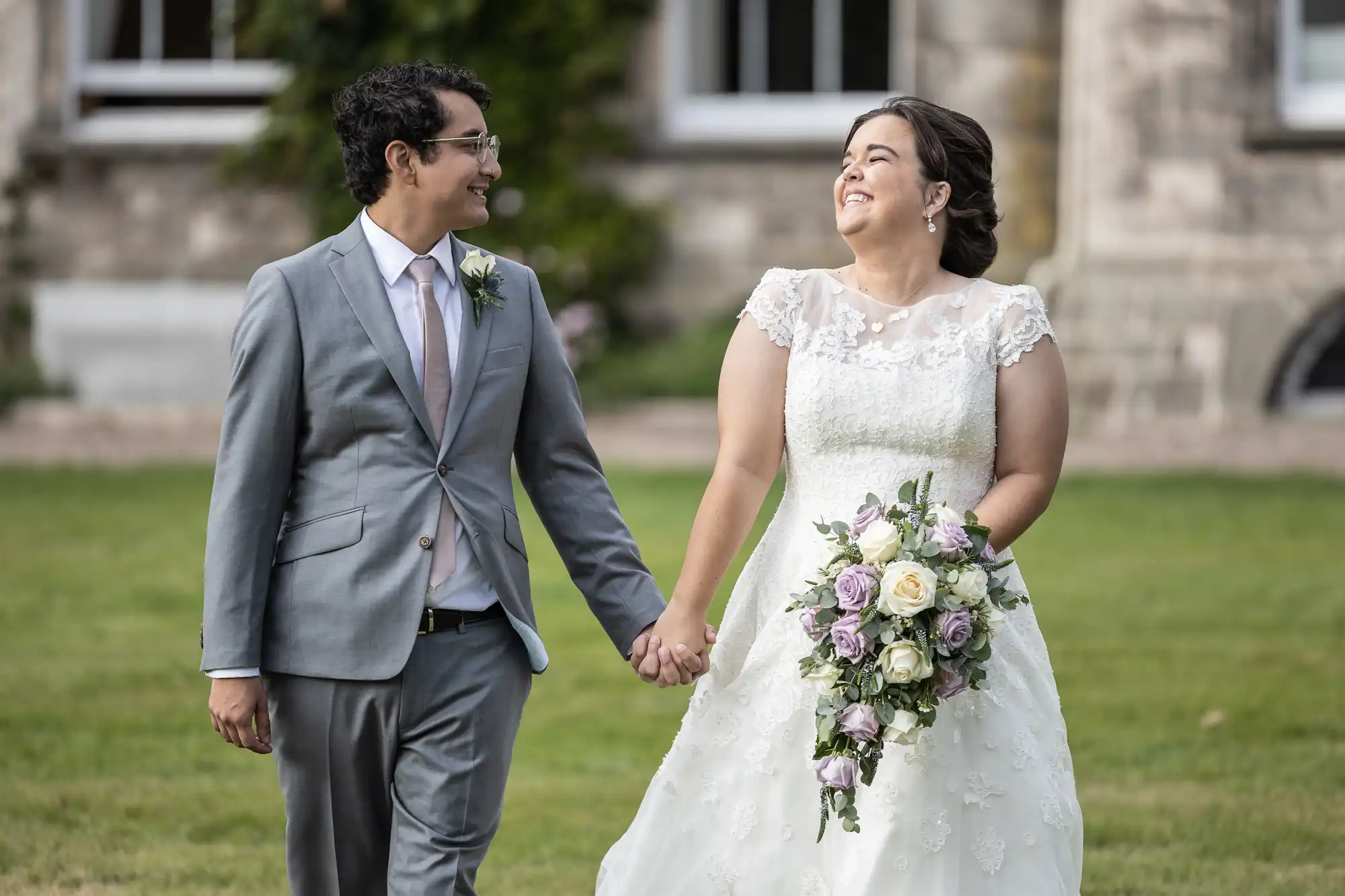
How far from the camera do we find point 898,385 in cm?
395

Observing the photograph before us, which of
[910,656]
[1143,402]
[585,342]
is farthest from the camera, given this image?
[585,342]

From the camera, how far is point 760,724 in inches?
160

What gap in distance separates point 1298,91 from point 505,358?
11712 millimetres

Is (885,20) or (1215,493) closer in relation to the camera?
(1215,493)

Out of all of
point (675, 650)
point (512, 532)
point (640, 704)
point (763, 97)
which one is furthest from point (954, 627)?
point (763, 97)

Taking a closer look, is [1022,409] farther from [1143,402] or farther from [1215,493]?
[1143,402]

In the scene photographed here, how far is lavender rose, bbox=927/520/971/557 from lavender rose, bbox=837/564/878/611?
14 cm

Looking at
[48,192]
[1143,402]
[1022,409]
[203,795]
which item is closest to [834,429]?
[1022,409]

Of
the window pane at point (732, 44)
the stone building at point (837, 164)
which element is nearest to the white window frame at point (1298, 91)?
the stone building at point (837, 164)

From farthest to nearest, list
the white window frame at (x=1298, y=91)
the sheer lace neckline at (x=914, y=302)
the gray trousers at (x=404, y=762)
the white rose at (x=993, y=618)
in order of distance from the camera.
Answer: the white window frame at (x=1298, y=91) → the sheer lace neckline at (x=914, y=302) → the gray trousers at (x=404, y=762) → the white rose at (x=993, y=618)

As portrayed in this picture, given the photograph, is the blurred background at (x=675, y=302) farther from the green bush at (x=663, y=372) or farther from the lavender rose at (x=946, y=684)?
the lavender rose at (x=946, y=684)

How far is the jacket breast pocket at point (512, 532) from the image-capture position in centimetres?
388

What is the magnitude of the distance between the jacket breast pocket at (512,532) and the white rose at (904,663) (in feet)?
2.59

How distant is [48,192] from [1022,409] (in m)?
13.8
